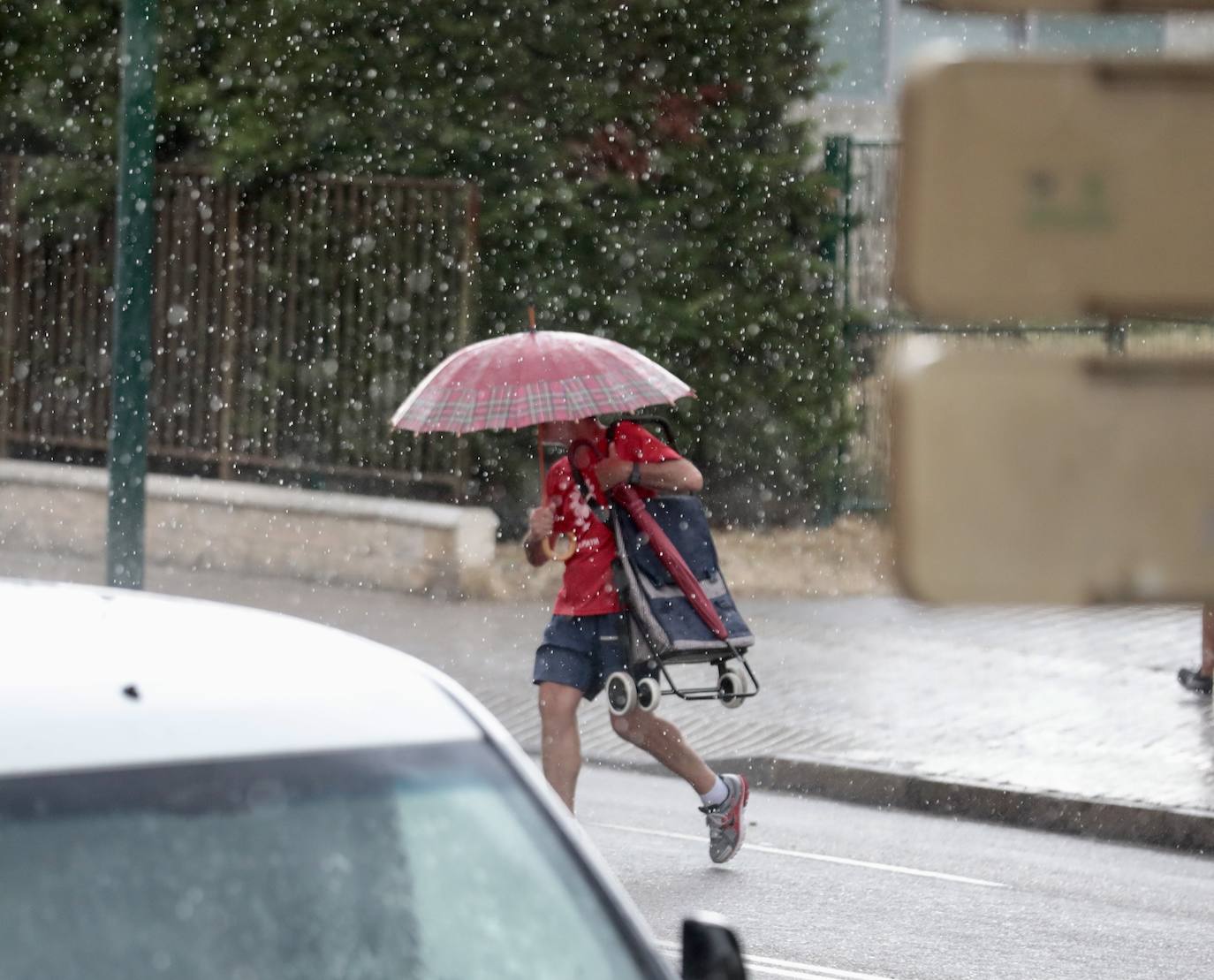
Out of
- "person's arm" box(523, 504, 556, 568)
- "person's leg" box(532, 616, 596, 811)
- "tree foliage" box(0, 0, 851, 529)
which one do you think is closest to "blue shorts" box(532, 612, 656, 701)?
"person's leg" box(532, 616, 596, 811)

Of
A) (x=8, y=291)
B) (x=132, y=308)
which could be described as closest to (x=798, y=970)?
(x=132, y=308)

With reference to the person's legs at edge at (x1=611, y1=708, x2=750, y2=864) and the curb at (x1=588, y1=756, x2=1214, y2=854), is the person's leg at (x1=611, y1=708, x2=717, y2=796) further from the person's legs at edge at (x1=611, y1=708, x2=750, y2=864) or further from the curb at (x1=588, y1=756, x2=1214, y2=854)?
the curb at (x1=588, y1=756, x2=1214, y2=854)

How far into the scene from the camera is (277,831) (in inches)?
110

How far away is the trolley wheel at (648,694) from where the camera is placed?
759cm

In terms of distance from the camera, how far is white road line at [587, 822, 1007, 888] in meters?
8.25

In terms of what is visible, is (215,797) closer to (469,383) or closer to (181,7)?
(469,383)

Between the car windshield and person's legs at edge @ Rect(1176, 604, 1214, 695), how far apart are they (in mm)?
9050

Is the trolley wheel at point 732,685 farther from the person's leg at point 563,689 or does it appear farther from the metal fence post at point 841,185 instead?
the metal fence post at point 841,185

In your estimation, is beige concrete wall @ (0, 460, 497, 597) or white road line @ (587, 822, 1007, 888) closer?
white road line @ (587, 822, 1007, 888)

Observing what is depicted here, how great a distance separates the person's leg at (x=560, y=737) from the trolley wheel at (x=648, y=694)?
0.77 feet

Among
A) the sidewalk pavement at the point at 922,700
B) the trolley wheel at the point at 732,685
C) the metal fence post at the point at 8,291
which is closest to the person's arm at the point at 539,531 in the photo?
the trolley wheel at the point at 732,685

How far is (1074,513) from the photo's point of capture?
1.93m

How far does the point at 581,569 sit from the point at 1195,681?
525cm

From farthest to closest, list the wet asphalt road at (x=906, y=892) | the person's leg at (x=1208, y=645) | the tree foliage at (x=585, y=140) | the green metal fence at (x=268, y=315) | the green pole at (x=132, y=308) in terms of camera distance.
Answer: the tree foliage at (x=585, y=140) → the green metal fence at (x=268, y=315) → the person's leg at (x=1208, y=645) → the green pole at (x=132, y=308) → the wet asphalt road at (x=906, y=892)
